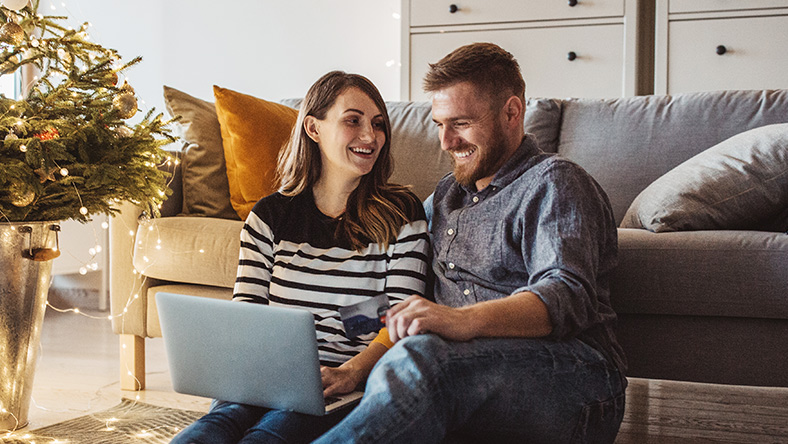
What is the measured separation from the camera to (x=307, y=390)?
1034 mm

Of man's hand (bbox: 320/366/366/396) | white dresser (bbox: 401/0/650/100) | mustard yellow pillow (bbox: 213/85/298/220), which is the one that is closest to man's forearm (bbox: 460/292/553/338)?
man's hand (bbox: 320/366/366/396)

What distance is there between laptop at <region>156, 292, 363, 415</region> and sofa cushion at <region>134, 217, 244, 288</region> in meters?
0.73

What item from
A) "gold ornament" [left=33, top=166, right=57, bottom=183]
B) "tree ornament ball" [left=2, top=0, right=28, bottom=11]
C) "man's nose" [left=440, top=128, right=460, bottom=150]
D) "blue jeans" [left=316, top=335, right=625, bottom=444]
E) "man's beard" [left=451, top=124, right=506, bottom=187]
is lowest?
"blue jeans" [left=316, top=335, right=625, bottom=444]

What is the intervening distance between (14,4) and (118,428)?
100 cm

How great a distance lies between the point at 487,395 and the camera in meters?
0.97

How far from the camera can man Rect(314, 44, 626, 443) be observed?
3.05 feet

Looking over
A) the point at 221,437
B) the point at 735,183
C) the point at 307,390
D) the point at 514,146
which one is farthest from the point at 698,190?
the point at 221,437

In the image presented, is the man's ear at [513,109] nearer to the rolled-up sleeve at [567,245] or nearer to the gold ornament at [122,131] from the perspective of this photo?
the rolled-up sleeve at [567,245]

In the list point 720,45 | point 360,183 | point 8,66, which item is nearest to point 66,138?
point 8,66

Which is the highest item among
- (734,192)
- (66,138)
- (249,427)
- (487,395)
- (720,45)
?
(720,45)

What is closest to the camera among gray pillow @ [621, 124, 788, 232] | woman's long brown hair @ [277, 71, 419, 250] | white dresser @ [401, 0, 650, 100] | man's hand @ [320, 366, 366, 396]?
man's hand @ [320, 366, 366, 396]

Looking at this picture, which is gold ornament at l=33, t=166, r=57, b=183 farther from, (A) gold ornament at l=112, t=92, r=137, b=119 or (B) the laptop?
(B) the laptop

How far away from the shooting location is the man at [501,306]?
93 cm

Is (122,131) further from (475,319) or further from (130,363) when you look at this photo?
(475,319)
